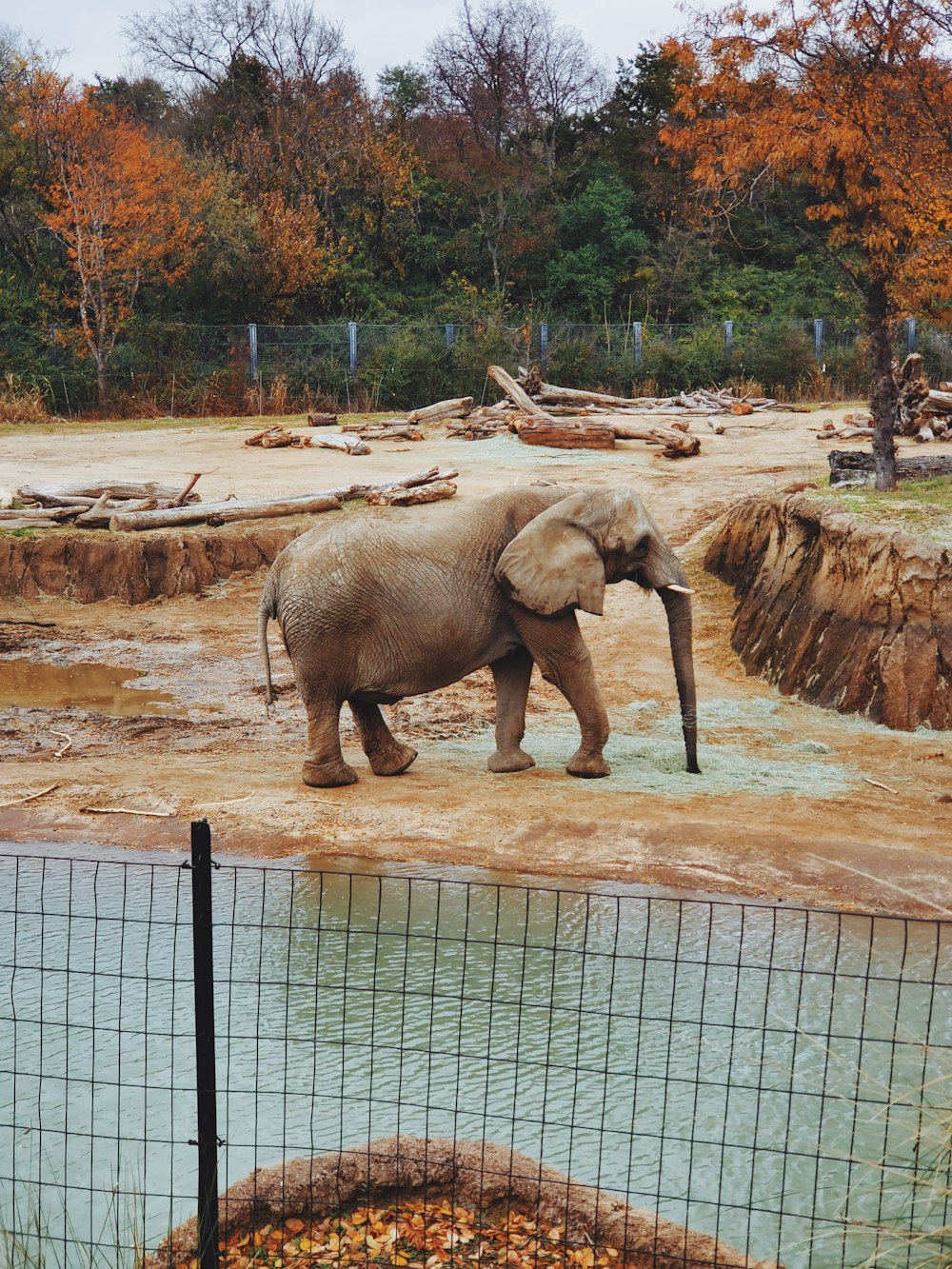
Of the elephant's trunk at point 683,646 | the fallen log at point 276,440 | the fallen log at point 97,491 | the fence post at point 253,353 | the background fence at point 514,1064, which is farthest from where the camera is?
the fence post at point 253,353

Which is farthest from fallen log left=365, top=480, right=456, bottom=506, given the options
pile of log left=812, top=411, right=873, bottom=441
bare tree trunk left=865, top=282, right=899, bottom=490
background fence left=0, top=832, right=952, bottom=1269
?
background fence left=0, top=832, right=952, bottom=1269

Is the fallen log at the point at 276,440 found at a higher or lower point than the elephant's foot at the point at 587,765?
higher

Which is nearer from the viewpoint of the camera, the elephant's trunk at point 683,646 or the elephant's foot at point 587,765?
the elephant's trunk at point 683,646

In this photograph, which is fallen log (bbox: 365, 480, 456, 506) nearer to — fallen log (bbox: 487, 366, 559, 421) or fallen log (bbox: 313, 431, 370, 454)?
fallen log (bbox: 313, 431, 370, 454)

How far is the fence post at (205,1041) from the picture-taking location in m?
4.09

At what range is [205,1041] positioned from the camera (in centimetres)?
423

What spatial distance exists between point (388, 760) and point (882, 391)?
8297 millimetres

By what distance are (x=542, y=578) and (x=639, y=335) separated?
25984mm

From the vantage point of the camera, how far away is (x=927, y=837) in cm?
880

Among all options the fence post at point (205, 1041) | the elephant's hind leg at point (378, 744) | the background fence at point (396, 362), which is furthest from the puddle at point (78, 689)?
the background fence at point (396, 362)

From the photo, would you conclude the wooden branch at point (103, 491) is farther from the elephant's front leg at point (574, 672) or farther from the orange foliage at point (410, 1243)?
the orange foliage at point (410, 1243)

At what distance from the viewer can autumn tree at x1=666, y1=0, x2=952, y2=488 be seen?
1526 centimetres

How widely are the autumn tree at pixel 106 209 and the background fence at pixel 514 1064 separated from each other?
2757 cm

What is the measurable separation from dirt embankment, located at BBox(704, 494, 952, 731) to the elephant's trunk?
271 cm
